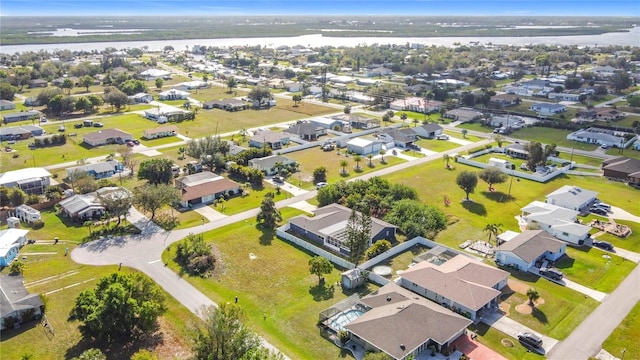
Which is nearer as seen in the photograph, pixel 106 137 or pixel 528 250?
pixel 528 250

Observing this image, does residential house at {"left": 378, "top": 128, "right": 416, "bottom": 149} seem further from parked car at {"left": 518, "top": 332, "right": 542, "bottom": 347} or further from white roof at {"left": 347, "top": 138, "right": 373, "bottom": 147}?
parked car at {"left": 518, "top": 332, "right": 542, "bottom": 347}

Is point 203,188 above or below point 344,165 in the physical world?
above

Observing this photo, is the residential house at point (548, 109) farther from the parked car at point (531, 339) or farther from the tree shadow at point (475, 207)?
the parked car at point (531, 339)

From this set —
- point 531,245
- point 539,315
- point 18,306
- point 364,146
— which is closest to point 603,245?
point 531,245

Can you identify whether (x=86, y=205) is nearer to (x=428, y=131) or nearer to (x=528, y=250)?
(x=528, y=250)

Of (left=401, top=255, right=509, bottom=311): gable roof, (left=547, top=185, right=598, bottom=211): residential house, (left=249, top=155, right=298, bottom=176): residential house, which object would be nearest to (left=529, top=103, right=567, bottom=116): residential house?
(left=547, top=185, right=598, bottom=211): residential house

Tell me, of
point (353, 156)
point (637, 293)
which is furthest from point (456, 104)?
point (637, 293)

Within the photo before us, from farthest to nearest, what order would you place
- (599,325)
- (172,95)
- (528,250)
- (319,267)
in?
(172,95)
(528,250)
(319,267)
(599,325)
